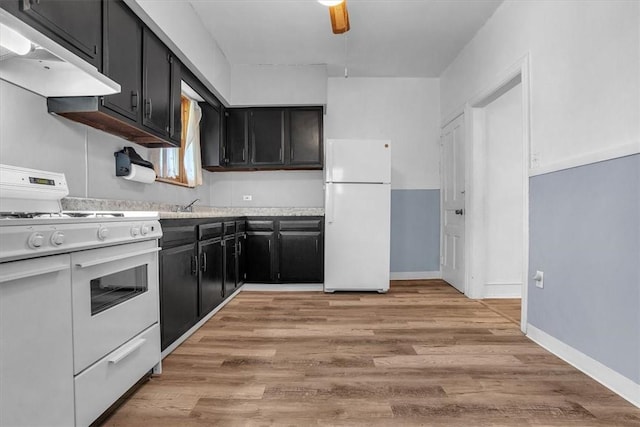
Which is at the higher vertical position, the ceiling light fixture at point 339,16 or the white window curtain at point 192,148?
the ceiling light fixture at point 339,16

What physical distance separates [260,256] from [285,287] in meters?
0.49

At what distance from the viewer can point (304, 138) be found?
4.30 meters

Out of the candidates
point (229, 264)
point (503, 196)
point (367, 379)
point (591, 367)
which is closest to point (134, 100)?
point (229, 264)

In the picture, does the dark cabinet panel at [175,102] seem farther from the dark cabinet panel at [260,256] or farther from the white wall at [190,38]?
the dark cabinet panel at [260,256]

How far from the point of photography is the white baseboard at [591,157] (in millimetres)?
1714

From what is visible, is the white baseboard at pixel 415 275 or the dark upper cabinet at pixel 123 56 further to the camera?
the white baseboard at pixel 415 275

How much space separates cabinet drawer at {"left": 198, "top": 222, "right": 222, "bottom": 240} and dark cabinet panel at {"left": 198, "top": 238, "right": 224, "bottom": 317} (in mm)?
46

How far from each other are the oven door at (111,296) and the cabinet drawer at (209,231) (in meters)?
0.83

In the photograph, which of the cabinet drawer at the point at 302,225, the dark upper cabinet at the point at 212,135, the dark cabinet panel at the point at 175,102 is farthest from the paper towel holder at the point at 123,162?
the cabinet drawer at the point at 302,225

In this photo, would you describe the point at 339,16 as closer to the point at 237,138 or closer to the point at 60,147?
the point at 237,138

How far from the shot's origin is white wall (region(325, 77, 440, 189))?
15.8ft

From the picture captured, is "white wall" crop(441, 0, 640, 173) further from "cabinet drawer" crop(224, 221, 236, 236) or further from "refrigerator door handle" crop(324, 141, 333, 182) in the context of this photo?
"cabinet drawer" crop(224, 221, 236, 236)

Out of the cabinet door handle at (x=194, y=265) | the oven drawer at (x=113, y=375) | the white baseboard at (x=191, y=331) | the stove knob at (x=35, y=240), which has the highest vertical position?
the stove knob at (x=35, y=240)

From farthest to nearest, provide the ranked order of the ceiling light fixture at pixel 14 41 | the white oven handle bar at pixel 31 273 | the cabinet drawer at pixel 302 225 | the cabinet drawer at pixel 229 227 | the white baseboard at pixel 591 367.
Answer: the cabinet drawer at pixel 302 225 → the cabinet drawer at pixel 229 227 → the white baseboard at pixel 591 367 → the ceiling light fixture at pixel 14 41 → the white oven handle bar at pixel 31 273
